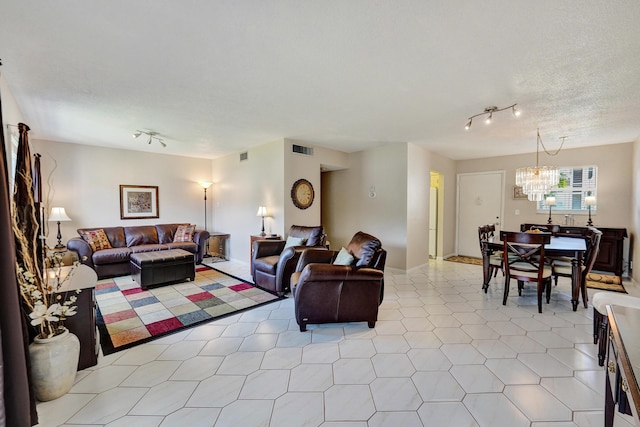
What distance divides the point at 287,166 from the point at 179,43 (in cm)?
302

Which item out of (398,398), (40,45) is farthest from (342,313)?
(40,45)

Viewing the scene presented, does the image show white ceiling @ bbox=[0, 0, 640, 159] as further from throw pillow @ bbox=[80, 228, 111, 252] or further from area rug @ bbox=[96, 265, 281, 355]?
area rug @ bbox=[96, 265, 281, 355]

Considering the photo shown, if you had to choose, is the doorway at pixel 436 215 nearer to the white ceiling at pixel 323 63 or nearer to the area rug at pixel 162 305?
the white ceiling at pixel 323 63

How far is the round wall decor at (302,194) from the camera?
5.13 m

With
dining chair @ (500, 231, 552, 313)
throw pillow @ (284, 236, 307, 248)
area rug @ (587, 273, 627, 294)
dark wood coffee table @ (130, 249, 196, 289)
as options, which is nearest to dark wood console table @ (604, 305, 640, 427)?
dining chair @ (500, 231, 552, 313)

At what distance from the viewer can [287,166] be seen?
4980 mm

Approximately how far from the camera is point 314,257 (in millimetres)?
3486

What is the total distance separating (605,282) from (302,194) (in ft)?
17.0

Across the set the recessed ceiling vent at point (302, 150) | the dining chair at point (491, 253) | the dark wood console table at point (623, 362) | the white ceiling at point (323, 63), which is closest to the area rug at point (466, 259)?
the dining chair at point (491, 253)

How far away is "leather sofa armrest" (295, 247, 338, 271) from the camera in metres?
3.46

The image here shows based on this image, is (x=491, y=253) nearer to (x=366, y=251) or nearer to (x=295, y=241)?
(x=366, y=251)

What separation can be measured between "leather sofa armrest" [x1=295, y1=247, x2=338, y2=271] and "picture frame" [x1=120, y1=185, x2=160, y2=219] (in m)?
4.49

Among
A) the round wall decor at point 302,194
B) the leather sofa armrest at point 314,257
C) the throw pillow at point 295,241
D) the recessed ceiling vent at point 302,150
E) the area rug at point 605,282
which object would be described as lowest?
the area rug at point 605,282

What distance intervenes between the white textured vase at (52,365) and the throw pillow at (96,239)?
369cm
